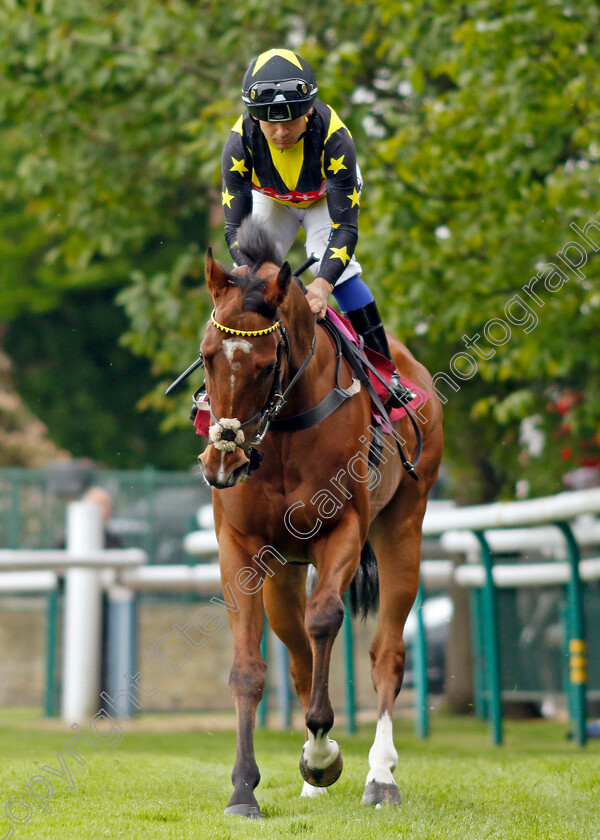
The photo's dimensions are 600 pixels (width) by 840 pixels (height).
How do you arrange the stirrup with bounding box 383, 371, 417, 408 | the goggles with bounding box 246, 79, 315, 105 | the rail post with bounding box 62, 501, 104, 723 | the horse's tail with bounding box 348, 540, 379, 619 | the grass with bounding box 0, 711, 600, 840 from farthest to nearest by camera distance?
the rail post with bounding box 62, 501, 104, 723, the horse's tail with bounding box 348, 540, 379, 619, the stirrup with bounding box 383, 371, 417, 408, the goggles with bounding box 246, 79, 315, 105, the grass with bounding box 0, 711, 600, 840

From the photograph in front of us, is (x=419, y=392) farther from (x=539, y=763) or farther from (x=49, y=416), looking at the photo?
(x=49, y=416)

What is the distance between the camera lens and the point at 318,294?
18.9 ft

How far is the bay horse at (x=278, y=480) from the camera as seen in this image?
198 inches

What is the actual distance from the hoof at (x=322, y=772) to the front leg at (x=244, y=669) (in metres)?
0.27

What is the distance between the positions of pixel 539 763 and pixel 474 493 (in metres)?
7.29

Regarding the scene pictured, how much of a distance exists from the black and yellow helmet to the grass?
3.19 metres

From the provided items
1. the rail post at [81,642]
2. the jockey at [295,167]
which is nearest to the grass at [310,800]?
the jockey at [295,167]

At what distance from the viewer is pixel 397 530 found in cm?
696

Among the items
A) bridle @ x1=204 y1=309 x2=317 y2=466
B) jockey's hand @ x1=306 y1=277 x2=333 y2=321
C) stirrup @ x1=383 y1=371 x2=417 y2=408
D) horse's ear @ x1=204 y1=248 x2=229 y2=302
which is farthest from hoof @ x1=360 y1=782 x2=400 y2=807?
horse's ear @ x1=204 y1=248 x2=229 y2=302

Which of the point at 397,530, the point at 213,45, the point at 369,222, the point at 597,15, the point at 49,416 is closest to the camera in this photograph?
the point at 397,530

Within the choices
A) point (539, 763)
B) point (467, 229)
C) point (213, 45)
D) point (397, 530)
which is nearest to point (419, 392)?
point (397, 530)

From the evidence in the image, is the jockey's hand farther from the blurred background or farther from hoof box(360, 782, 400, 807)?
the blurred background

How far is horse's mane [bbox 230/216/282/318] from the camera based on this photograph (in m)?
5.19

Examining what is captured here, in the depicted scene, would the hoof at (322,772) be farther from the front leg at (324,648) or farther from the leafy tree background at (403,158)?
the leafy tree background at (403,158)
